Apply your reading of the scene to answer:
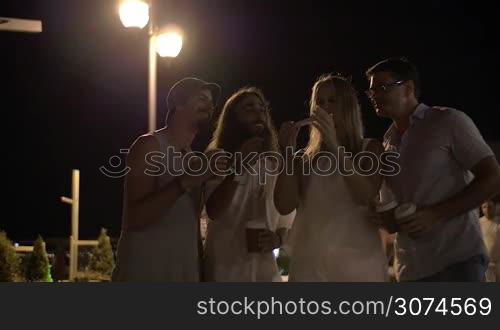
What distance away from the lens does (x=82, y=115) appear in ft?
94.6

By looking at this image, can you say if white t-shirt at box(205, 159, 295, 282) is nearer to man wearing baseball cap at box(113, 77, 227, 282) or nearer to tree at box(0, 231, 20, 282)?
man wearing baseball cap at box(113, 77, 227, 282)

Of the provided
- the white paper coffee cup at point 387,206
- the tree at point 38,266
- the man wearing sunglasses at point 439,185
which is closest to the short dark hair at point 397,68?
the man wearing sunglasses at point 439,185

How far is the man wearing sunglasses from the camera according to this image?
133 inches

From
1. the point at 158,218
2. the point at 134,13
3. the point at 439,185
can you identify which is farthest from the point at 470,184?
the point at 134,13

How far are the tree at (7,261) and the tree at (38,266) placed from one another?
0.39 meters

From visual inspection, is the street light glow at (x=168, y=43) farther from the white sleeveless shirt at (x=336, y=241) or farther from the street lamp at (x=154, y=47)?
the white sleeveless shirt at (x=336, y=241)

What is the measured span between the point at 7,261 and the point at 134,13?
20.9 ft

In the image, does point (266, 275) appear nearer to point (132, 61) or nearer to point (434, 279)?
point (434, 279)

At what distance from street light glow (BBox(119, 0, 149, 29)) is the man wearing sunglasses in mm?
5059

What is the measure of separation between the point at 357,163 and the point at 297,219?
367mm

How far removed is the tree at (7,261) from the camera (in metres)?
13.0

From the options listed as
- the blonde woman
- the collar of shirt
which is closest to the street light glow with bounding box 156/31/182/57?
the collar of shirt

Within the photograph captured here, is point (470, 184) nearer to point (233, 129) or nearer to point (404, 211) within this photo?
point (404, 211)

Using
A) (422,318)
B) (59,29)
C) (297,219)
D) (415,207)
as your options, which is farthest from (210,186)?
(59,29)
